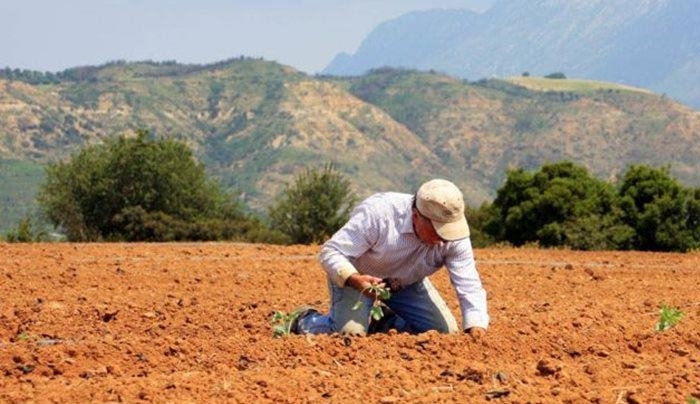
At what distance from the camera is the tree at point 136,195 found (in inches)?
1375

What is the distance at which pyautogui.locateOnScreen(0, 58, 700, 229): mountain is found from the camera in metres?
138

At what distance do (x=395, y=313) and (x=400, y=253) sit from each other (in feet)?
2.99

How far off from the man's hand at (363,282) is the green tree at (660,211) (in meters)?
19.6

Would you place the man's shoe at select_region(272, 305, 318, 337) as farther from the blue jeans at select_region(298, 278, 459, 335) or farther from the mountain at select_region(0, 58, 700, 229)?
the mountain at select_region(0, 58, 700, 229)

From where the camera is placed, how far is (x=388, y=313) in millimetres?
9805

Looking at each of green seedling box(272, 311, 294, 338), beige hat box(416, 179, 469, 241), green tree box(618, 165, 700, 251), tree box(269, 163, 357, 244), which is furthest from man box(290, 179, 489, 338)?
tree box(269, 163, 357, 244)

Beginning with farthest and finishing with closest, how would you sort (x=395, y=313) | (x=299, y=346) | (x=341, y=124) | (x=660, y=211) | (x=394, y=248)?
1. (x=341, y=124)
2. (x=660, y=211)
3. (x=395, y=313)
4. (x=394, y=248)
5. (x=299, y=346)

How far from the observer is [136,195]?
1497 inches

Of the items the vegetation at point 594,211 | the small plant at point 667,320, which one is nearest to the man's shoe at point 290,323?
the small plant at point 667,320

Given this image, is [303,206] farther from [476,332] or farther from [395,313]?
[476,332]

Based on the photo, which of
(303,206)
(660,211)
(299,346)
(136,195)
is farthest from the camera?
(136,195)

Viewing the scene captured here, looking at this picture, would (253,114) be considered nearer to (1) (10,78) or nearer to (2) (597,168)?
(1) (10,78)

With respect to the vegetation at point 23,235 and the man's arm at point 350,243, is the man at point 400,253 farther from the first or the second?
the vegetation at point 23,235

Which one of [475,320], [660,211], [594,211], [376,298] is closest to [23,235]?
[594,211]
